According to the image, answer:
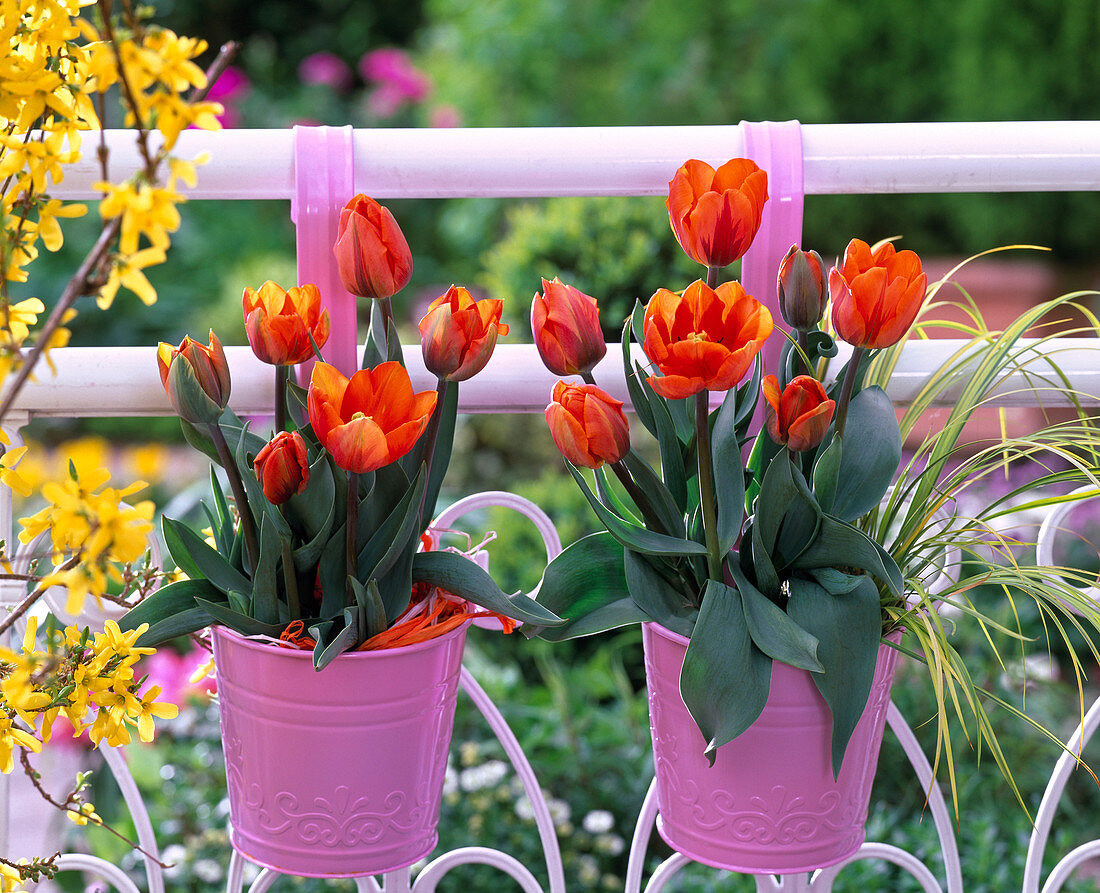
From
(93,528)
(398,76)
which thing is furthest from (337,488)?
(398,76)

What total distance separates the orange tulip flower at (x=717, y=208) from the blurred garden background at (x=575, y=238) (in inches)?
45.6

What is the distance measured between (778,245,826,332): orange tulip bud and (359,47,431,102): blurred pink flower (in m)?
3.79

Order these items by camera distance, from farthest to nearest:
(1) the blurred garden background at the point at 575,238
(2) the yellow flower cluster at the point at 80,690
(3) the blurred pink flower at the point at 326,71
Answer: (3) the blurred pink flower at the point at 326,71, (1) the blurred garden background at the point at 575,238, (2) the yellow flower cluster at the point at 80,690

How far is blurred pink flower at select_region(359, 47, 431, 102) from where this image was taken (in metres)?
4.27

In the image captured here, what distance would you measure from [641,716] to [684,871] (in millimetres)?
249

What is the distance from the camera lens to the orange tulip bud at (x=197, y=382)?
28.4 inches

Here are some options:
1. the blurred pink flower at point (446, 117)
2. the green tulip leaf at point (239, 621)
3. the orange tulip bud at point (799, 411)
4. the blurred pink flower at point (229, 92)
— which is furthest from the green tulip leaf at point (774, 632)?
the blurred pink flower at point (229, 92)

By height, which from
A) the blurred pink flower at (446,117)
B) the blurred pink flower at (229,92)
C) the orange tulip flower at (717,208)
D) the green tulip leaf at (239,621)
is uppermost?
the blurred pink flower at (229,92)

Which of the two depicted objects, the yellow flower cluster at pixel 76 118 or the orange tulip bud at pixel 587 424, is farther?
the orange tulip bud at pixel 587 424

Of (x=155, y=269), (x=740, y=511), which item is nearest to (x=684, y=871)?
(x=740, y=511)

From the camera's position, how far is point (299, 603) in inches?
Answer: 30.4

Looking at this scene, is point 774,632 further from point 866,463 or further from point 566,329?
point 566,329

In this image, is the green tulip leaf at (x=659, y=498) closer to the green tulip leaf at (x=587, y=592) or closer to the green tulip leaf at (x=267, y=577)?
the green tulip leaf at (x=587, y=592)

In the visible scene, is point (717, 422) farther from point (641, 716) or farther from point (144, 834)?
point (641, 716)
